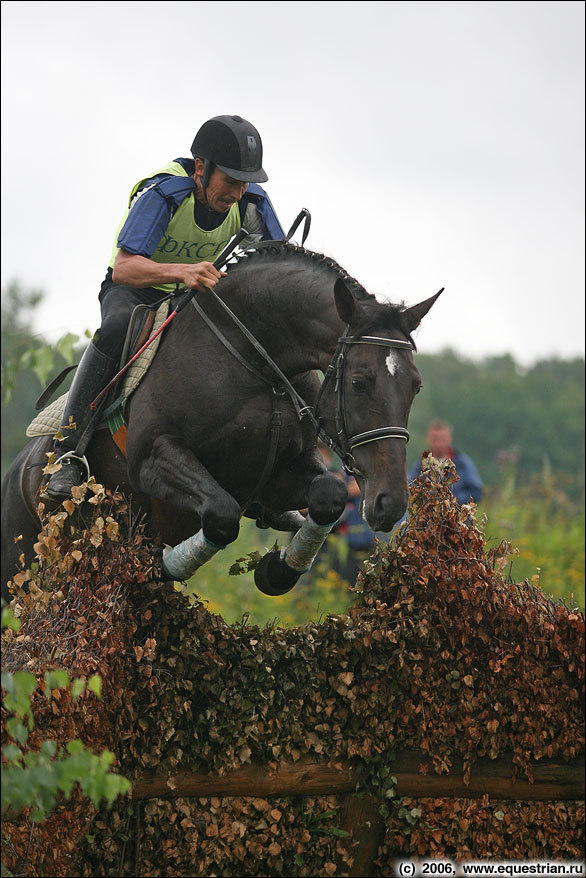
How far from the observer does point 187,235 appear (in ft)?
17.0

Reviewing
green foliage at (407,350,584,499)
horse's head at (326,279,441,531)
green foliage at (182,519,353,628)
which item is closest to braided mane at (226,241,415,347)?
horse's head at (326,279,441,531)

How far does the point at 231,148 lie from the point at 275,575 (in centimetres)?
205

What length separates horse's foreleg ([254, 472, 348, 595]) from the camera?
4.67m

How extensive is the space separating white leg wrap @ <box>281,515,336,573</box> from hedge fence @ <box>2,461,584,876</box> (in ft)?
0.97

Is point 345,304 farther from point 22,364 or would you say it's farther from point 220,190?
point 22,364

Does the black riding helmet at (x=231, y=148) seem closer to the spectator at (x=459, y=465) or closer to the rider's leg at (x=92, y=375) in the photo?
the rider's leg at (x=92, y=375)

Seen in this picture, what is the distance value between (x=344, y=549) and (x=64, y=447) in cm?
727

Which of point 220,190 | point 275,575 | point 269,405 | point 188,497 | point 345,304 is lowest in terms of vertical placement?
point 275,575

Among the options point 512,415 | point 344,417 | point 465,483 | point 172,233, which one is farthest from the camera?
point 512,415

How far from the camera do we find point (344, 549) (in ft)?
39.9

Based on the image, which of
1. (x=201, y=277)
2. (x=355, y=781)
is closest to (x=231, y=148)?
(x=201, y=277)

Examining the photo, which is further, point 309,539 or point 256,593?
point 256,593

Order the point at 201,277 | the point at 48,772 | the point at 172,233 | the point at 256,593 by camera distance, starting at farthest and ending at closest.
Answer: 1. the point at 256,593
2. the point at 172,233
3. the point at 201,277
4. the point at 48,772

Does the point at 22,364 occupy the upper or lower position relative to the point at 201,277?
lower
